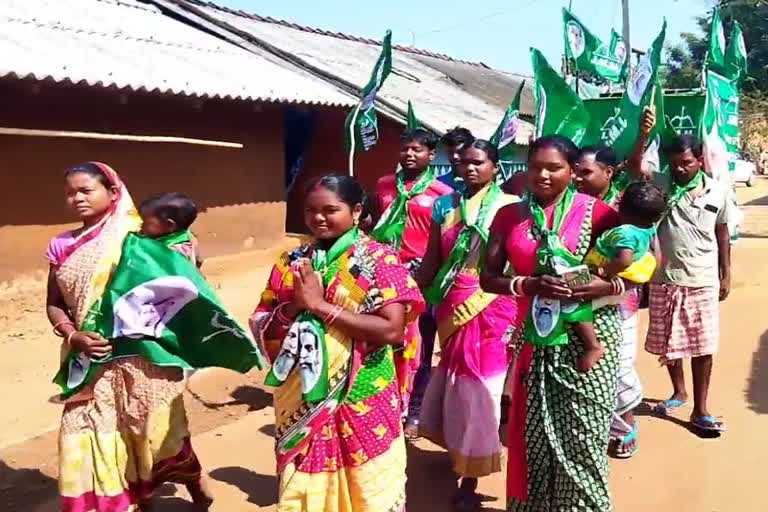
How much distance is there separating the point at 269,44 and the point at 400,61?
468 cm

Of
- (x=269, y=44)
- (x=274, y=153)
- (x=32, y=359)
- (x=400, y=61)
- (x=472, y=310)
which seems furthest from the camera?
(x=400, y=61)

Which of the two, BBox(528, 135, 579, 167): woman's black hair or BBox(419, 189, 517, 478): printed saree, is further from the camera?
BBox(419, 189, 517, 478): printed saree

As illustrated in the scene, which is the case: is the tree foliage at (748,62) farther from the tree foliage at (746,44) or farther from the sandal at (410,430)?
the sandal at (410,430)

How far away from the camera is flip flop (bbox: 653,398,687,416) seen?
16.5 feet

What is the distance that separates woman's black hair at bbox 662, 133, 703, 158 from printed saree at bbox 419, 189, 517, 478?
1266 millimetres

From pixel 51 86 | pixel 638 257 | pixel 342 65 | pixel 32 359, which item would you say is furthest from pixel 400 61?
pixel 638 257

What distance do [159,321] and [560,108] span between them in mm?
2441

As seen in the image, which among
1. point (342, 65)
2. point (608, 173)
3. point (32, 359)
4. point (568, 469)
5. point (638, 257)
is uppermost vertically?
point (342, 65)

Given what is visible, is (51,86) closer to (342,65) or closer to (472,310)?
(472,310)

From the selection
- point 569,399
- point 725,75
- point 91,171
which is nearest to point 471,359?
point 569,399

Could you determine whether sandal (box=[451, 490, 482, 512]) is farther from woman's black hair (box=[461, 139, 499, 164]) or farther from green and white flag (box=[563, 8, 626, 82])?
green and white flag (box=[563, 8, 626, 82])

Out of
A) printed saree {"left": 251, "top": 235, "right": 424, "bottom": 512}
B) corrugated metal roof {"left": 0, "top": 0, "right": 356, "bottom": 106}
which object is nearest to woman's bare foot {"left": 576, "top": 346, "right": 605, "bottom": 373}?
printed saree {"left": 251, "top": 235, "right": 424, "bottom": 512}

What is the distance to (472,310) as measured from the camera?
3.79m

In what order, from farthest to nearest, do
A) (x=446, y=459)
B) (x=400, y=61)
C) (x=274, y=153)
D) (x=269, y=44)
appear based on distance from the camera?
(x=400, y=61) → (x=269, y=44) → (x=274, y=153) → (x=446, y=459)
